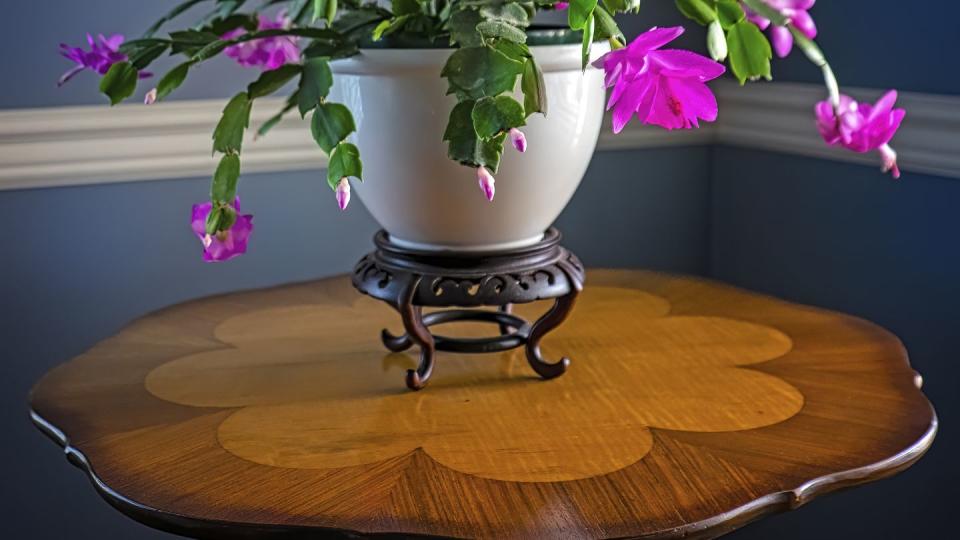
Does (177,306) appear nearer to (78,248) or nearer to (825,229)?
(78,248)

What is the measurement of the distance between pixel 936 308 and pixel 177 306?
1.06 m

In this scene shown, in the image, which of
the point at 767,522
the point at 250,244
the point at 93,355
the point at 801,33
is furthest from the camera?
the point at 767,522

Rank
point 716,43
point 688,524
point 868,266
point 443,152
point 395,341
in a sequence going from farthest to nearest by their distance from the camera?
point 868,266 < point 395,341 < point 443,152 < point 716,43 < point 688,524

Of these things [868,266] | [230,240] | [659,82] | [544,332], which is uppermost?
[659,82]

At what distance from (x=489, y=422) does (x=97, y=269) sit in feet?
2.91

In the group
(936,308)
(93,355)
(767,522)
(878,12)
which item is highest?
(878,12)

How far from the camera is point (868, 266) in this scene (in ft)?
5.72

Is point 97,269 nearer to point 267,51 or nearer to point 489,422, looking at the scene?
point 267,51

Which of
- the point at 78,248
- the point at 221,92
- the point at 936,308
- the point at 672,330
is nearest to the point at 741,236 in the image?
the point at 936,308

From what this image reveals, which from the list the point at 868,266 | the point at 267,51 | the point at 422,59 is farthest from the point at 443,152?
the point at 868,266

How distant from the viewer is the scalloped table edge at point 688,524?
2.68ft

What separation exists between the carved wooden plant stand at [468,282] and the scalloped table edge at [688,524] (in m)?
0.30

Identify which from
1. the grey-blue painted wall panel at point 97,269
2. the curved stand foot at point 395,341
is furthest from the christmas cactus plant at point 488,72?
the grey-blue painted wall panel at point 97,269

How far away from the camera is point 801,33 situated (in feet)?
3.47
